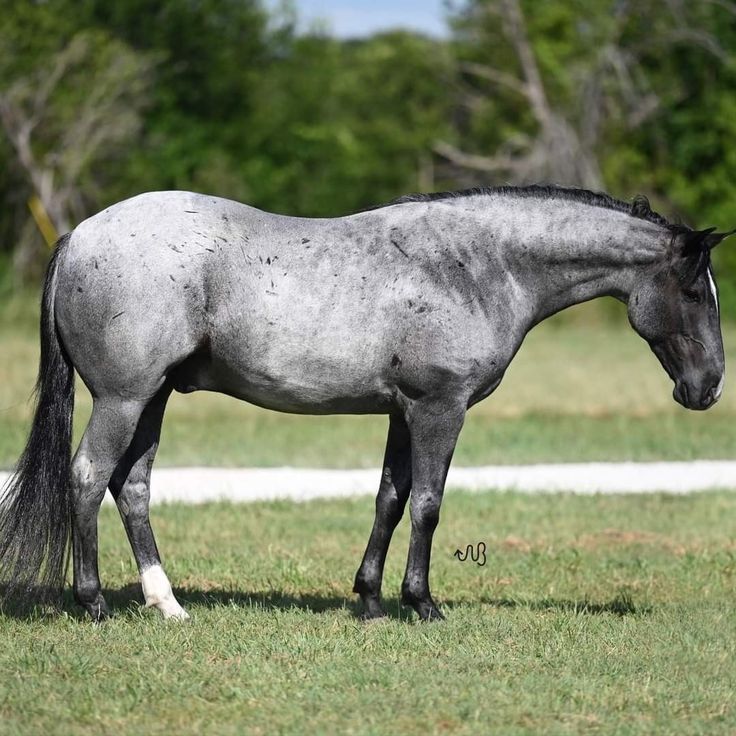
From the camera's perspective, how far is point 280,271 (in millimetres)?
6145

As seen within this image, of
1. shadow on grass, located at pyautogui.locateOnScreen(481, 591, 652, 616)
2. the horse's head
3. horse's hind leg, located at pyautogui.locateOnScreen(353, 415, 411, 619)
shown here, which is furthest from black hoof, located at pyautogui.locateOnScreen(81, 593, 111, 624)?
the horse's head

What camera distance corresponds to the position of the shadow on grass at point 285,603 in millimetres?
6480

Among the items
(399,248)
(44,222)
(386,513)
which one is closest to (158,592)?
(386,513)

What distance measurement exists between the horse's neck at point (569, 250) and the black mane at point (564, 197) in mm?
40

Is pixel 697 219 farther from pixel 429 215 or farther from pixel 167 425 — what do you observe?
pixel 429 215

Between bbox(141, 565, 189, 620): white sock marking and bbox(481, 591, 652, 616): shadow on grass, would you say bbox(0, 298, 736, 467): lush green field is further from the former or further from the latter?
bbox(481, 591, 652, 616): shadow on grass

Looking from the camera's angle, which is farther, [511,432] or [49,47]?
[49,47]

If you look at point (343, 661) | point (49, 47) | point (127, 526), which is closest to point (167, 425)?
point (127, 526)

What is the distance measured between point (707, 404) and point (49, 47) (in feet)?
108

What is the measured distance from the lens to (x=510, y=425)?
51.6 feet

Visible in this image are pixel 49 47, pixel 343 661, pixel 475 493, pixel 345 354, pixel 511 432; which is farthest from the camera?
pixel 49 47

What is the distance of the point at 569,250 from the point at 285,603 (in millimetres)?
2375

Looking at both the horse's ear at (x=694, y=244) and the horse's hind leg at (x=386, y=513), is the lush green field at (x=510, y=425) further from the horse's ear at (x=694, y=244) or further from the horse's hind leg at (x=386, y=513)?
the horse's ear at (x=694, y=244)

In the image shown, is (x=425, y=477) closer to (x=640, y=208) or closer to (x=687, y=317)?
(x=687, y=317)
